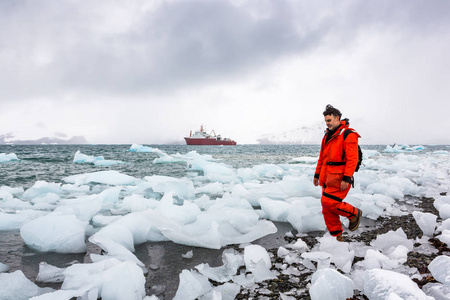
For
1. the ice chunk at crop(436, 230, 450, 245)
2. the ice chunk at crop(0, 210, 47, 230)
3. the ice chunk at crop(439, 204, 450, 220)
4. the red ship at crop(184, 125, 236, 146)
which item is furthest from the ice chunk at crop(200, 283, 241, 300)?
the red ship at crop(184, 125, 236, 146)

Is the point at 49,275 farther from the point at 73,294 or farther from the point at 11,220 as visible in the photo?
the point at 11,220

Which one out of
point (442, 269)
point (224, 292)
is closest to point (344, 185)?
point (442, 269)

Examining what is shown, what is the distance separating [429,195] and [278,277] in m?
6.10

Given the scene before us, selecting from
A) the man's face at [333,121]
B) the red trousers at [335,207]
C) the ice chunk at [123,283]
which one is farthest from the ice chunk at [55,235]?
the man's face at [333,121]

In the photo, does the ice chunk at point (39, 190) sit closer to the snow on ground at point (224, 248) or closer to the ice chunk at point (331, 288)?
the snow on ground at point (224, 248)

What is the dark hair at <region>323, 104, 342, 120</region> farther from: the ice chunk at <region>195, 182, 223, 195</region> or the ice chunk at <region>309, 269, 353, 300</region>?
the ice chunk at <region>195, 182, 223, 195</region>

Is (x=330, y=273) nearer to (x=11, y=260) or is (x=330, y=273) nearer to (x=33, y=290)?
(x=33, y=290)

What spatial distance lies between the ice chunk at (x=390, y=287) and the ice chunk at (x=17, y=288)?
2.37m

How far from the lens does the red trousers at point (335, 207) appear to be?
297cm

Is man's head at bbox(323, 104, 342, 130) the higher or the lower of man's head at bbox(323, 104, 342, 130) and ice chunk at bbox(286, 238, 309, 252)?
the higher

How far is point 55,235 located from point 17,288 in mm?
1024

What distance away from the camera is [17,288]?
1.84m

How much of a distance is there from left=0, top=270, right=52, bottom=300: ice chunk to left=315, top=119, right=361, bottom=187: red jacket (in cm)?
A: 296

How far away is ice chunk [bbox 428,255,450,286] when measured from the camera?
1.77 m
